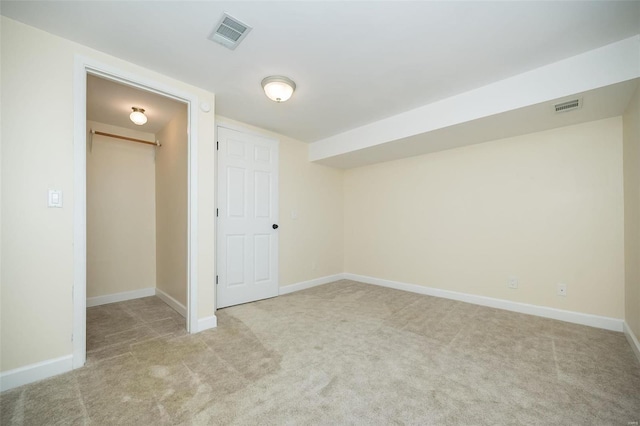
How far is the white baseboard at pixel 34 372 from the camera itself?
68.3 inches

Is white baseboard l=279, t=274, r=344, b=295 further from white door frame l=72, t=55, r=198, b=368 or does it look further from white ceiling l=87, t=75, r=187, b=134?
white ceiling l=87, t=75, r=187, b=134

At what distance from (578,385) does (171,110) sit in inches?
175

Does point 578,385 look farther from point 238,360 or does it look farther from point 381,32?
point 381,32

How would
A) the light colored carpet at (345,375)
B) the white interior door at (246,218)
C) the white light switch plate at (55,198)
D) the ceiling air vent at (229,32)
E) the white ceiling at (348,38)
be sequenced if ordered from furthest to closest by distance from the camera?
the white interior door at (246,218) → the white light switch plate at (55,198) → the ceiling air vent at (229,32) → the white ceiling at (348,38) → the light colored carpet at (345,375)

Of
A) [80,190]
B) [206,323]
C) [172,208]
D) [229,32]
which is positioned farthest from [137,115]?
[206,323]

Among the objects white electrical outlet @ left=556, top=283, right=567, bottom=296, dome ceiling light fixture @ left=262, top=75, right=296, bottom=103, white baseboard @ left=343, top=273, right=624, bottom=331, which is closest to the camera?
dome ceiling light fixture @ left=262, top=75, right=296, bottom=103

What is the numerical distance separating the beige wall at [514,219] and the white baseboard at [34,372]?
3.91m

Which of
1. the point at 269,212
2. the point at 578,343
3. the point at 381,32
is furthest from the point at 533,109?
the point at 269,212

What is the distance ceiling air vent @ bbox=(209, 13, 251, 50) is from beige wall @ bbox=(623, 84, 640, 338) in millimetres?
3088

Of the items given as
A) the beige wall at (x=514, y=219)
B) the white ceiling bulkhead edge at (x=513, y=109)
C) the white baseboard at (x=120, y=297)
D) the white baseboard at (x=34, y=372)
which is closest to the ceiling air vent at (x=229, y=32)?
the white ceiling bulkhead edge at (x=513, y=109)

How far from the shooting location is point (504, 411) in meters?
1.51

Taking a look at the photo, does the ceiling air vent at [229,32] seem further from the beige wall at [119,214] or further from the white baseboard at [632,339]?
the white baseboard at [632,339]

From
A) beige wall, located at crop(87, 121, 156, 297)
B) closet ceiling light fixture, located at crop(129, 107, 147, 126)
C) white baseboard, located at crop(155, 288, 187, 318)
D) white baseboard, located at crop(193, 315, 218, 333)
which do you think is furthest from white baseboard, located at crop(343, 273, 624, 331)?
closet ceiling light fixture, located at crop(129, 107, 147, 126)

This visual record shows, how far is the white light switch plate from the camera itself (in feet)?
6.30
